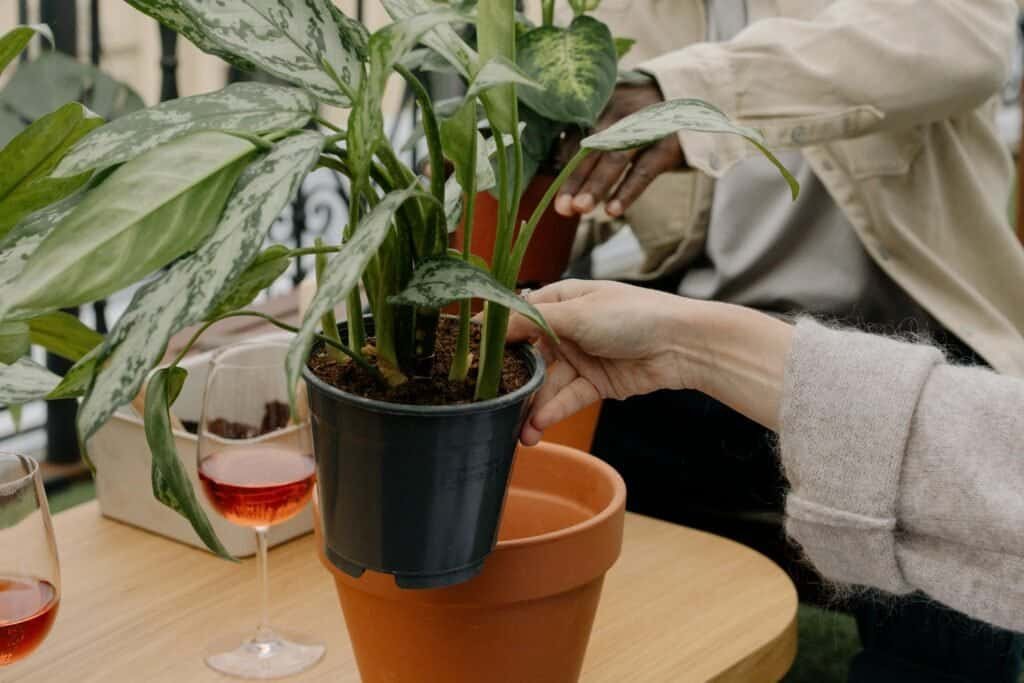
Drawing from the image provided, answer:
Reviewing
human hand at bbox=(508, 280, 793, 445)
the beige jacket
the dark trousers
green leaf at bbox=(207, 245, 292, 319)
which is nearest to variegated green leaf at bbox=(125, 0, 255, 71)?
green leaf at bbox=(207, 245, 292, 319)

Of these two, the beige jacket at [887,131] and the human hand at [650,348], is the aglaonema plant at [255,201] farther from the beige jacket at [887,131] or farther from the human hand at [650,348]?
the beige jacket at [887,131]

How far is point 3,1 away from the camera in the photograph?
2.48 meters

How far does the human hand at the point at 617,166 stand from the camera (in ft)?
4.19

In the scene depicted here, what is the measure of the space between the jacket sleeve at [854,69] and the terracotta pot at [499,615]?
760mm

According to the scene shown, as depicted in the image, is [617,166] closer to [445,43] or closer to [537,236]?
[537,236]

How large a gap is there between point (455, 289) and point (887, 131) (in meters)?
1.02

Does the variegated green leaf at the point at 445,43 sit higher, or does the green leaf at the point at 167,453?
the variegated green leaf at the point at 445,43

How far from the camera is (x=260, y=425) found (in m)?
1.04

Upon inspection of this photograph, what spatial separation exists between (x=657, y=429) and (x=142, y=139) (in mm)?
1083

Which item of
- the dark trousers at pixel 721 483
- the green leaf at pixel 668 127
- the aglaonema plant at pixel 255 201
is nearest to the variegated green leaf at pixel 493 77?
the aglaonema plant at pixel 255 201

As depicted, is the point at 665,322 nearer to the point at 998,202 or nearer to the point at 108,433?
the point at 108,433

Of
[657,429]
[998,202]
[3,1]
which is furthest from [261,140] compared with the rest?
→ [3,1]

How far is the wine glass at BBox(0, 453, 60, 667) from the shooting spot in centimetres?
78

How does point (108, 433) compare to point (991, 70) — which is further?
point (991, 70)
